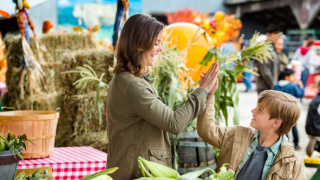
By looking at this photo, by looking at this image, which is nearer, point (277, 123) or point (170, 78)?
point (277, 123)

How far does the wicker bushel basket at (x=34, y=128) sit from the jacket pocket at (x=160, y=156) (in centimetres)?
106

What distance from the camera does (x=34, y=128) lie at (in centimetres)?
264

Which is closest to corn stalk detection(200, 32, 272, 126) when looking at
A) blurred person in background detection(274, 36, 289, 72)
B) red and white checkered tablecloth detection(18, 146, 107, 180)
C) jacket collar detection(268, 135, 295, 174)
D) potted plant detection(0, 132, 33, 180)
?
red and white checkered tablecloth detection(18, 146, 107, 180)

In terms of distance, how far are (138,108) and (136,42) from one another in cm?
27

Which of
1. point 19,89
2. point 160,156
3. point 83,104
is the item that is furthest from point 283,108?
point 19,89

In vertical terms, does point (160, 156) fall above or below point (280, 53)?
below

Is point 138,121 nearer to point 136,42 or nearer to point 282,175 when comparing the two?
point 136,42

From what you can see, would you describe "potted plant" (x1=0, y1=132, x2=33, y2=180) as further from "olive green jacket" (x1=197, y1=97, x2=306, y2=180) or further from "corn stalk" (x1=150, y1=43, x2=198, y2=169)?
"corn stalk" (x1=150, y1=43, x2=198, y2=169)

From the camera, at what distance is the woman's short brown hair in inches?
70.2

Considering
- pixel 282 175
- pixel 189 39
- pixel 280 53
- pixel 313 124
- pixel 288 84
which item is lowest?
pixel 313 124

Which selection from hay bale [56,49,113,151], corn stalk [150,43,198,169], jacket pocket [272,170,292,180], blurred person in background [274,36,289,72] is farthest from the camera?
blurred person in background [274,36,289,72]

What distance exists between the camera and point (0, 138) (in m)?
1.85

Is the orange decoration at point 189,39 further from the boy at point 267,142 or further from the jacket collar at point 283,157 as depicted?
the jacket collar at point 283,157

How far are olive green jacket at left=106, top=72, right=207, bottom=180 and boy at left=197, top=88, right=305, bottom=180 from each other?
329 mm
